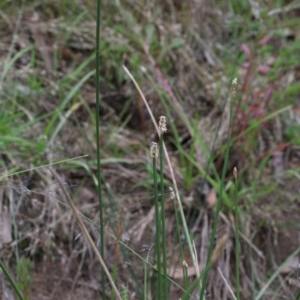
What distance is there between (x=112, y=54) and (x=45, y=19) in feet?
0.96

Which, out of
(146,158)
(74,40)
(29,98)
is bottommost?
(146,158)

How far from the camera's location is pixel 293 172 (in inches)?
70.2

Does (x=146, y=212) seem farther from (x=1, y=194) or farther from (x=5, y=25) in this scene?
(x=5, y=25)

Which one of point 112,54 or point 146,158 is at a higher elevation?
point 112,54

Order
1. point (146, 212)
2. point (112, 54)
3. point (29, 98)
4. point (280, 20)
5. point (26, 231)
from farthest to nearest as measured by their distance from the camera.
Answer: point (280, 20) → point (112, 54) → point (29, 98) → point (146, 212) → point (26, 231)

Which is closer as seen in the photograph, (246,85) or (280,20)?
(246,85)

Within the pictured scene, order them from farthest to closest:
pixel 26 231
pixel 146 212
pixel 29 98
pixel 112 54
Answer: pixel 112 54 < pixel 29 98 < pixel 146 212 < pixel 26 231

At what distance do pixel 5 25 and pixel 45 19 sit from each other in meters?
0.15

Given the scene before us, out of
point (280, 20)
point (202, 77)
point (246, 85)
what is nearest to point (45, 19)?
point (202, 77)

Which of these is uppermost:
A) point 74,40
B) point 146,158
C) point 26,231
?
point 74,40

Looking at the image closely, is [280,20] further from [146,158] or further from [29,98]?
[29,98]

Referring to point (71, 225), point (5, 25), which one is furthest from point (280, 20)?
point (71, 225)

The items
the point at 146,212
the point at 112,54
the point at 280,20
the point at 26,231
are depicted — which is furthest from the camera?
the point at 280,20

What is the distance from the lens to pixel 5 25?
80.7 inches
